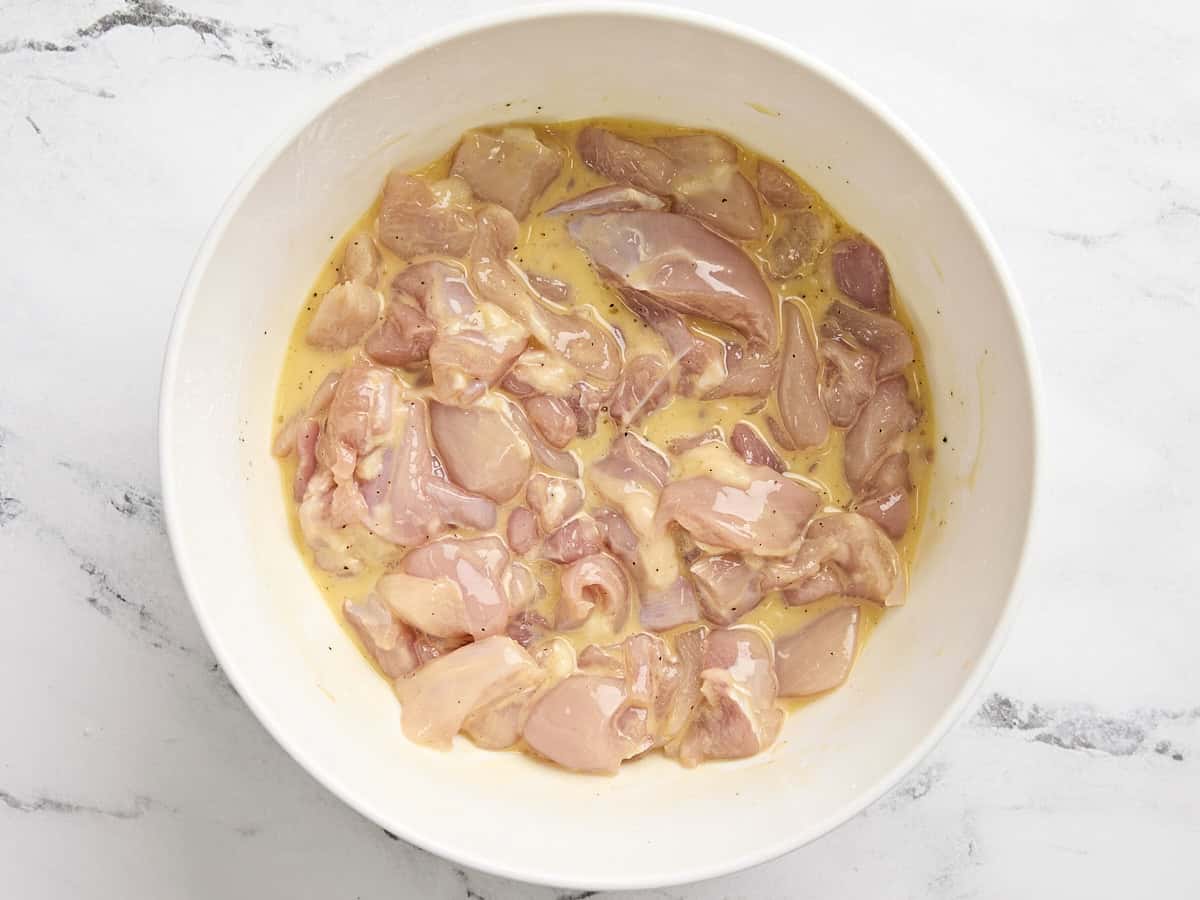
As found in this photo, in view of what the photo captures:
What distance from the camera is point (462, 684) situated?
1.70 meters

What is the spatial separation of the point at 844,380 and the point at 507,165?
2.08ft

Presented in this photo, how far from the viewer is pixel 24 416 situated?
1.79 metres

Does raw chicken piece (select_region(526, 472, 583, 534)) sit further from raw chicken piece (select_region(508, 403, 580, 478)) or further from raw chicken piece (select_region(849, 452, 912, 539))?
raw chicken piece (select_region(849, 452, 912, 539))

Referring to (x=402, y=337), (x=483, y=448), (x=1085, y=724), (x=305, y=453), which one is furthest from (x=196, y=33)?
(x=1085, y=724)

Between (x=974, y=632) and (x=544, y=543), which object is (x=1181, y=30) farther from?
(x=544, y=543)

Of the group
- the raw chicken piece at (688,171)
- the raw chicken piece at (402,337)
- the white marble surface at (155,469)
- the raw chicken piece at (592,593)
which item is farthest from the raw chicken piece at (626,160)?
the raw chicken piece at (592,593)

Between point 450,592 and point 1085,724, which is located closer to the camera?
point 450,592

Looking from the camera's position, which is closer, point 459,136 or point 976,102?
point 459,136

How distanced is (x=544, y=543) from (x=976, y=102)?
3.33 feet

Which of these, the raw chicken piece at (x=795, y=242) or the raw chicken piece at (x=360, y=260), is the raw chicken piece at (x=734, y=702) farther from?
the raw chicken piece at (x=360, y=260)

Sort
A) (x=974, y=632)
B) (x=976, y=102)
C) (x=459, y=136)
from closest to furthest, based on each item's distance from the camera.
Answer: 1. (x=974, y=632)
2. (x=459, y=136)
3. (x=976, y=102)

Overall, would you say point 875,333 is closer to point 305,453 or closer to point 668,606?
point 668,606

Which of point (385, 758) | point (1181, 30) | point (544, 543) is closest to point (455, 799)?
point (385, 758)

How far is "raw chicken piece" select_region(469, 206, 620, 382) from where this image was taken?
1.75 metres
